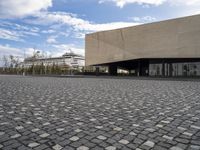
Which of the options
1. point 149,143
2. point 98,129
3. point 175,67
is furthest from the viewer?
point 175,67

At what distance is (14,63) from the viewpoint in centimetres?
8356

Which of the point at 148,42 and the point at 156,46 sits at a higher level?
the point at 148,42

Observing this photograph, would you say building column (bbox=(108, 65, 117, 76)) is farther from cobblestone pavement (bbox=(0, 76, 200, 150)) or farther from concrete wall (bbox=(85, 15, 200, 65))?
cobblestone pavement (bbox=(0, 76, 200, 150))

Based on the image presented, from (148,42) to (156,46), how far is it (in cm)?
166

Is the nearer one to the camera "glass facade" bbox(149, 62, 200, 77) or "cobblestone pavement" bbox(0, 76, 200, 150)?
"cobblestone pavement" bbox(0, 76, 200, 150)

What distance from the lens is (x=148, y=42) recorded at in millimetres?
37500

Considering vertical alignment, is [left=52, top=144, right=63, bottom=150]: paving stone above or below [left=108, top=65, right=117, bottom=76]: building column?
below

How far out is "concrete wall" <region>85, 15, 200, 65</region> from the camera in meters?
33.0

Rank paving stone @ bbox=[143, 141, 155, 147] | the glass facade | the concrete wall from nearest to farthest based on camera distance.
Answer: paving stone @ bbox=[143, 141, 155, 147] → the concrete wall → the glass facade

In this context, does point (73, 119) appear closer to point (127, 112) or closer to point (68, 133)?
point (68, 133)

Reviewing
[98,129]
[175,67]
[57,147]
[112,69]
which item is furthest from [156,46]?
[57,147]

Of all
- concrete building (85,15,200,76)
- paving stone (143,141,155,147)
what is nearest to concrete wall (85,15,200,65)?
concrete building (85,15,200,76)

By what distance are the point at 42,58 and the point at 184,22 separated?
6608cm

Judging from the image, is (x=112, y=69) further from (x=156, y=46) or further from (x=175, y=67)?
(x=156, y=46)
